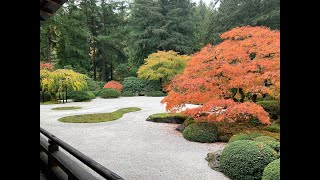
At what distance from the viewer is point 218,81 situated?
7.63 m

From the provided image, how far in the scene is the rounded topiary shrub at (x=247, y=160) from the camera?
4316 millimetres

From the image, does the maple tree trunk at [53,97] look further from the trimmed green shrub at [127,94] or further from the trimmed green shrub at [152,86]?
the trimmed green shrub at [152,86]

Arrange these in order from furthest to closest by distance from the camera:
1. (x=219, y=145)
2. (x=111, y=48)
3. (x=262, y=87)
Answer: (x=111, y=48)
(x=262, y=87)
(x=219, y=145)

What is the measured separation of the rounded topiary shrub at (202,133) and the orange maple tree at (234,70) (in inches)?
23.3

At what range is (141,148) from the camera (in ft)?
20.9

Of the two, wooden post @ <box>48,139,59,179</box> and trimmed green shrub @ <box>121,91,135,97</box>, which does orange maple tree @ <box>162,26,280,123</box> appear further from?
trimmed green shrub @ <box>121,91,135,97</box>

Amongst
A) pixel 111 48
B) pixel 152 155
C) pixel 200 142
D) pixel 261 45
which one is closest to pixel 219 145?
pixel 200 142

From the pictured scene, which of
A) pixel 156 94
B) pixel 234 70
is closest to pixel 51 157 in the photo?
pixel 234 70

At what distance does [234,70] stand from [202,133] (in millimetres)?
1969

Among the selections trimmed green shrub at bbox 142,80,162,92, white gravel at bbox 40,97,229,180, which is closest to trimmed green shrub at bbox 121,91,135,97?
trimmed green shrub at bbox 142,80,162,92
